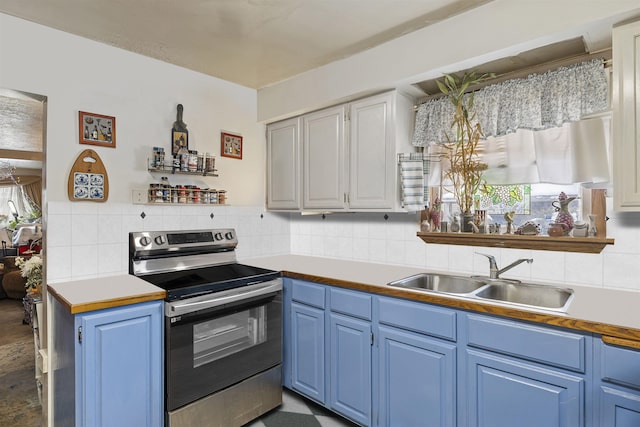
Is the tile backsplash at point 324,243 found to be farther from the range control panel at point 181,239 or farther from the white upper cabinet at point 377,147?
the white upper cabinet at point 377,147

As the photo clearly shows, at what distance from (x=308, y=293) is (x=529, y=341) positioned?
1279 mm

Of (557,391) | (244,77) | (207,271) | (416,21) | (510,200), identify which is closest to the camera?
(557,391)

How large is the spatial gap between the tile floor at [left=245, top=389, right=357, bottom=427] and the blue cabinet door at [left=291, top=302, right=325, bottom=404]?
0.11 m

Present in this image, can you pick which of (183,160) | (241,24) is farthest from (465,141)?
(183,160)

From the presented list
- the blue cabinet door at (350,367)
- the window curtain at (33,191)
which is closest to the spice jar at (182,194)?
the blue cabinet door at (350,367)

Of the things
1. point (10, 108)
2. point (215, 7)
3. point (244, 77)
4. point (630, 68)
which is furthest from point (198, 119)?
point (630, 68)

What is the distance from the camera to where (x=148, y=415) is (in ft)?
5.96

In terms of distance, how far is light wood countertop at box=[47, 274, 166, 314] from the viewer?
1663mm

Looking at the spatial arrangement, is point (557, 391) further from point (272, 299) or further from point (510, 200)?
point (272, 299)

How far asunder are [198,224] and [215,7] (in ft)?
4.81

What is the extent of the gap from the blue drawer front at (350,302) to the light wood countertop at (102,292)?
0.96 metres

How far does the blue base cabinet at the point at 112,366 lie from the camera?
165 cm

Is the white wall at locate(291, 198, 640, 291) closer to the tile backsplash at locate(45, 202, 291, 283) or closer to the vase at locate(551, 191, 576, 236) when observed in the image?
the vase at locate(551, 191, 576, 236)

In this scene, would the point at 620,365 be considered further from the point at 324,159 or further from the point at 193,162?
the point at 193,162
